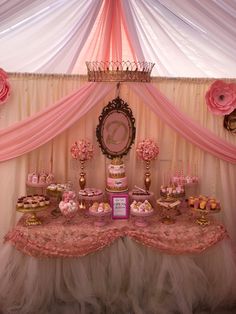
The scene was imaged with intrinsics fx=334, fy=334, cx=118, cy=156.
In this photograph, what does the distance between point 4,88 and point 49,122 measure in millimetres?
574

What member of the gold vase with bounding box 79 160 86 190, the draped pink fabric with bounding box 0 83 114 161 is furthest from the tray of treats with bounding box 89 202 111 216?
the draped pink fabric with bounding box 0 83 114 161

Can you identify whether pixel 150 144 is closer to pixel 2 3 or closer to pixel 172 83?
pixel 172 83

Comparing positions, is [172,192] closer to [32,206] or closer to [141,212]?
[141,212]

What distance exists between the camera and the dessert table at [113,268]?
10.2 ft

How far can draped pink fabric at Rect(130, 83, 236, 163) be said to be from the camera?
340 cm

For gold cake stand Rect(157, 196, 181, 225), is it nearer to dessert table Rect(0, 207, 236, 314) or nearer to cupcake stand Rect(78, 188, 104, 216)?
dessert table Rect(0, 207, 236, 314)

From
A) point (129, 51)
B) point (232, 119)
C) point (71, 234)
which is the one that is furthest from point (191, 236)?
point (129, 51)

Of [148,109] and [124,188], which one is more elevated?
[148,109]

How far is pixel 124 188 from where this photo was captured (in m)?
3.53

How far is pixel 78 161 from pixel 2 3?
1754mm

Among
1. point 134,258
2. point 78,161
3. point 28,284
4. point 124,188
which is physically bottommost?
point 28,284

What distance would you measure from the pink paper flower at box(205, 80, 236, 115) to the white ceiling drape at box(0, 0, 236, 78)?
0.19 metres
